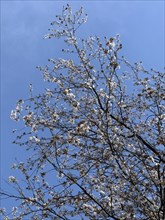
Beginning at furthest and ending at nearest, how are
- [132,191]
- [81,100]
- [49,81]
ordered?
[49,81], [81,100], [132,191]

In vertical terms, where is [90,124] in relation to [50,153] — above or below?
above

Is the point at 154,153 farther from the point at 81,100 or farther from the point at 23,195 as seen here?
Answer: the point at 23,195

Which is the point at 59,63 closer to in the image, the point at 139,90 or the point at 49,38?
the point at 49,38

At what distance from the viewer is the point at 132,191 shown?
6.80 meters

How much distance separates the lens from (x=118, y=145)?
7.53m

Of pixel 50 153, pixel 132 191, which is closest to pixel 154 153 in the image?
pixel 132 191

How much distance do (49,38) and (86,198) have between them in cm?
317

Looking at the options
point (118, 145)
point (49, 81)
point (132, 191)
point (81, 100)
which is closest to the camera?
point (132, 191)

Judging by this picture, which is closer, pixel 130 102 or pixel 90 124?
→ pixel 90 124

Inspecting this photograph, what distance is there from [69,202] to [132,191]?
1.48 metres

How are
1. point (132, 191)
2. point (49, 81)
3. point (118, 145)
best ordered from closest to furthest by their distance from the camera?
1. point (132, 191)
2. point (118, 145)
3. point (49, 81)

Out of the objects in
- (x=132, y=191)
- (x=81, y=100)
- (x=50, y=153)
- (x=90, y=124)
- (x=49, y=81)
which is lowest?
(x=132, y=191)

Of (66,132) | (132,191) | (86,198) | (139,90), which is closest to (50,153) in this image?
(66,132)

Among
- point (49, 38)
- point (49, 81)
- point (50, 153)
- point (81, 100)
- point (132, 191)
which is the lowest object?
point (132, 191)
